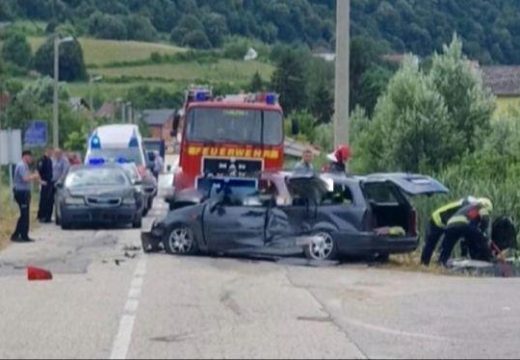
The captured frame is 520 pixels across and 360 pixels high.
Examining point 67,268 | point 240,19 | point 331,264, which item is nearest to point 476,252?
point 331,264

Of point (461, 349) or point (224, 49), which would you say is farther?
point (224, 49)

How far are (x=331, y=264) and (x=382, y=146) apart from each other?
26.0 m

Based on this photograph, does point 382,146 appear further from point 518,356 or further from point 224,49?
point 224,49

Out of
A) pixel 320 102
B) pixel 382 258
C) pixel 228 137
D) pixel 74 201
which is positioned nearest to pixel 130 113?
pixel 320 102

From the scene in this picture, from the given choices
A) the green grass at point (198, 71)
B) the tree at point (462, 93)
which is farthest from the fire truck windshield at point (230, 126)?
the green grass at point (198, 71)

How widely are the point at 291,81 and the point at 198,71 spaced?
93.6 feet

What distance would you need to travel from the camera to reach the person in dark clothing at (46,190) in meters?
36.8

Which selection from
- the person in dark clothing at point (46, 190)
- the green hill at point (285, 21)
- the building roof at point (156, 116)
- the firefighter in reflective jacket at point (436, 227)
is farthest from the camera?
the building roof at point (156, 116)

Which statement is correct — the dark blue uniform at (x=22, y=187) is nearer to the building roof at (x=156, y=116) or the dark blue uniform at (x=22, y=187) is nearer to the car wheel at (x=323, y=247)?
the car wheel at (x=323, y=247)

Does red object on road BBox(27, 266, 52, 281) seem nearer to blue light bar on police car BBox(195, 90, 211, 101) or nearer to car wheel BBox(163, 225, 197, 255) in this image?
car wheel BBox(163, 225, 197, 255)

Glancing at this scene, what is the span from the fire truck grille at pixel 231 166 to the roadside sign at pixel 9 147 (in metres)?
8.04

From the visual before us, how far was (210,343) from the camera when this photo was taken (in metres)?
14.3

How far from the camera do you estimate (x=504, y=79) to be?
79.6m

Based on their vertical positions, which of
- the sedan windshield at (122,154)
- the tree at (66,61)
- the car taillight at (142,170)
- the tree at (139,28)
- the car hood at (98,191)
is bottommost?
the car taillight at (142,170)
